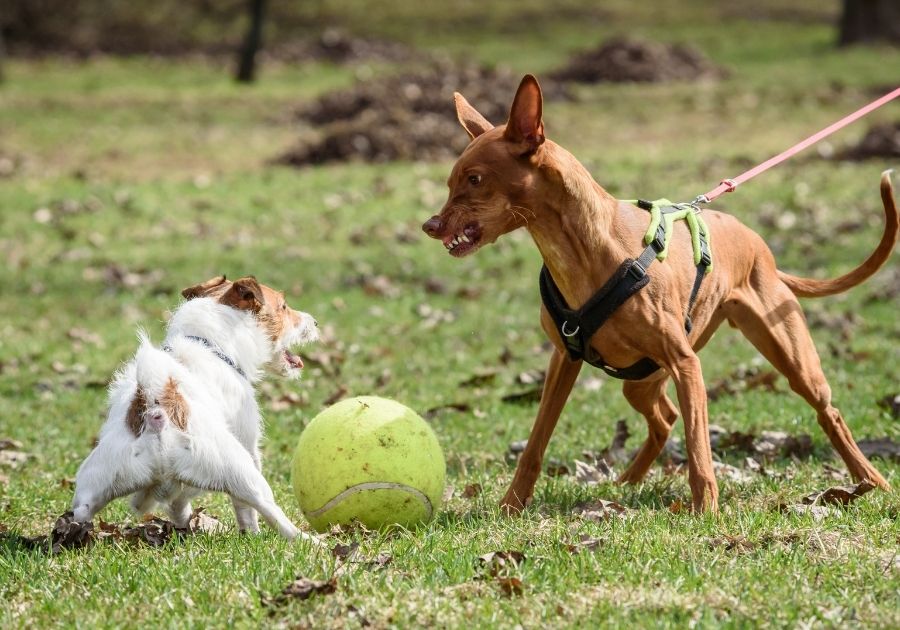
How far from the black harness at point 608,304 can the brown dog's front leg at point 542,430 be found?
19 centimetres

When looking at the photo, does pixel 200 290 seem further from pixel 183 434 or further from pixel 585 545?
pixel 585 545

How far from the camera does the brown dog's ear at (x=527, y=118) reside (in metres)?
4.90

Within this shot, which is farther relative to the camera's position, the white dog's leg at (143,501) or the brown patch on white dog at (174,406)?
the white dog's leg at (143,501)

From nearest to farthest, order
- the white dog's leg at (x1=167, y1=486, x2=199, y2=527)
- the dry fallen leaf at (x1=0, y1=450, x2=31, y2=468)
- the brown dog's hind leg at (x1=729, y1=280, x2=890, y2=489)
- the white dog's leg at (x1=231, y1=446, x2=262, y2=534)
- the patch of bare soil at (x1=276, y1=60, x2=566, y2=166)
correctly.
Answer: the white dog's leg at (x1=167, y1=486, x2=199, y2=527), the white dog's leg at (x1=231, y1=446, x2=262, y2=534), the brown dog's hind leg at (x1=729, y1=280, x2=890, y2=489), the dry fallen leaf at (x1=0, y1=450, x2=31, y2=468), the patch of bare soil at (x1=276, y1=60, x2=566, y2=166)

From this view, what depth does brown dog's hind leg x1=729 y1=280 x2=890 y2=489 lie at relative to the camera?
5.93 metres

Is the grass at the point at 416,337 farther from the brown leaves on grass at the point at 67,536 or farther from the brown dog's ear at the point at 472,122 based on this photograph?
the brown dog's ear at the point at 472,122

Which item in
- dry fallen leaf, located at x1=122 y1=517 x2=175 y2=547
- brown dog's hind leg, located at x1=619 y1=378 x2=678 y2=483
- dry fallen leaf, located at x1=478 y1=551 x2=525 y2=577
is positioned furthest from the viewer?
brown dog's hind leg, located at x1=619 y1=378 x2=678 y2=483

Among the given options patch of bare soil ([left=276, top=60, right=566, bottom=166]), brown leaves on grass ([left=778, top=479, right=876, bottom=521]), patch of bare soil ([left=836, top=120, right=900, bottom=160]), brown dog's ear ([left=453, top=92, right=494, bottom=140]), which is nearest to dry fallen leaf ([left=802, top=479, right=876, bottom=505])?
brown leaves on grass ([left=778, top=479, right=876, bottom=521])

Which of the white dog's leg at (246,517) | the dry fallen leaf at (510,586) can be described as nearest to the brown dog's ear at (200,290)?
the white dog's leg at (246,517)

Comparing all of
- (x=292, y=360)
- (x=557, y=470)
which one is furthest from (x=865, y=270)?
(x=292, y=360)

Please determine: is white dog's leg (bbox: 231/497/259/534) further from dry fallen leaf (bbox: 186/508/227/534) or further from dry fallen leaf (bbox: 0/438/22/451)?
dry fallen leaf (bbox: 0/438/22/451)

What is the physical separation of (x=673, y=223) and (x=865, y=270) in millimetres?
1395

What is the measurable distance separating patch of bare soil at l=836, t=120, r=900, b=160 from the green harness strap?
40.2 ft

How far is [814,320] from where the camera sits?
10852mm
